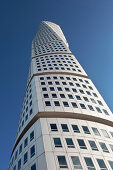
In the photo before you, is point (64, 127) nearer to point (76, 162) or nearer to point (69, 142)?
point (69, 142)

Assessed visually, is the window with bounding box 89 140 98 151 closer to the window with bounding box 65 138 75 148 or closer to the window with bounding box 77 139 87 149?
the window with bounding box 77 139 87 149

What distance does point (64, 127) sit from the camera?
79.0ft

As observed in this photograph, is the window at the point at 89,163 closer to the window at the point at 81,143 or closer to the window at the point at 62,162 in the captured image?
the window at the point at 81,143

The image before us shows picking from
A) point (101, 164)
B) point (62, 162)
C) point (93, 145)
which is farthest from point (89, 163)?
point (93, 145)

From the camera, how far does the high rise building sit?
19.8m

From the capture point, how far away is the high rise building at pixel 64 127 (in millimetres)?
19797

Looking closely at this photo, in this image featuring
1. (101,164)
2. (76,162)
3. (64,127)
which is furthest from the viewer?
(64,127)

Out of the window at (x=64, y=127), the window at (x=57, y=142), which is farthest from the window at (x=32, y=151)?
the window at (x=64, y=127)

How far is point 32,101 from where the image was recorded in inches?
1228

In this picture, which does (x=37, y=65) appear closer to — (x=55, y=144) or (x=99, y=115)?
(x=99, y=115)

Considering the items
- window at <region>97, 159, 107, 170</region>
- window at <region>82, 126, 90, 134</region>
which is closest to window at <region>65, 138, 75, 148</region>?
window at <region>82, 126, 90, 134</region>

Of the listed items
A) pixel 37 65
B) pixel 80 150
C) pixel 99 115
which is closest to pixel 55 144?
pixel 80 150

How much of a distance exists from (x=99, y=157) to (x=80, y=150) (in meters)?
2.09

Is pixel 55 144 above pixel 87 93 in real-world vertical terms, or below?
below
